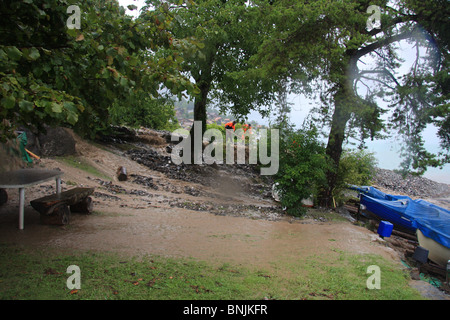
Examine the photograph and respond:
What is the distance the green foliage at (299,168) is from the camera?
34.7 feet

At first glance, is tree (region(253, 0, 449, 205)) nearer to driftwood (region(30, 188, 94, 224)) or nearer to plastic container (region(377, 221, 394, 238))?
plastic container (region(377, 221, 394, 238))

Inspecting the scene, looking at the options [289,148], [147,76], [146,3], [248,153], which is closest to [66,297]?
[147,76]

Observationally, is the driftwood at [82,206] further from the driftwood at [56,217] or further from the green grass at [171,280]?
the green grass at [171,280]

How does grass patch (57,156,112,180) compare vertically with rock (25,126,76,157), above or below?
below

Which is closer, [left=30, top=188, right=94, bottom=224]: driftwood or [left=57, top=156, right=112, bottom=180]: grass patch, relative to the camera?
[left=30, top=188, right=94, bottom=224]: driftwood

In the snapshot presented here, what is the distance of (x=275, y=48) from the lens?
11016 millimetres

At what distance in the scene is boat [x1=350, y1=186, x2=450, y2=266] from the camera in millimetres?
9984

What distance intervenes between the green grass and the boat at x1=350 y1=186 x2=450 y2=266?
216 inches

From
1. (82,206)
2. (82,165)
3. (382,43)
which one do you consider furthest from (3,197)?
(382,43)

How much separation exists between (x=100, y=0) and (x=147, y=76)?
5.96 feet

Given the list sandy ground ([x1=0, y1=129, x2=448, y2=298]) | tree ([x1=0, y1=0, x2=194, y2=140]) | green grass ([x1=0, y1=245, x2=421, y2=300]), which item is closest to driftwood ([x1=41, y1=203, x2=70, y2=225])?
sandy ground ([x1=0, y1=129, x2=448, y2=298])

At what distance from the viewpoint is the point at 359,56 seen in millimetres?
11805

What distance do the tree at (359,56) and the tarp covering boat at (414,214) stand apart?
227 centimetres

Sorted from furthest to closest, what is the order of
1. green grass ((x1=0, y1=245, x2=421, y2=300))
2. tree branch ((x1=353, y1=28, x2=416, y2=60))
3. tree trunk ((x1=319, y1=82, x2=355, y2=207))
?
tree trunk ((x1=319, y1=82, x2=355, y2=207))
tree branch ((x1=353, y1=28, x2=416, y2=60))
green grass ((x1=0, y1=245, x2=421, y2=300))
